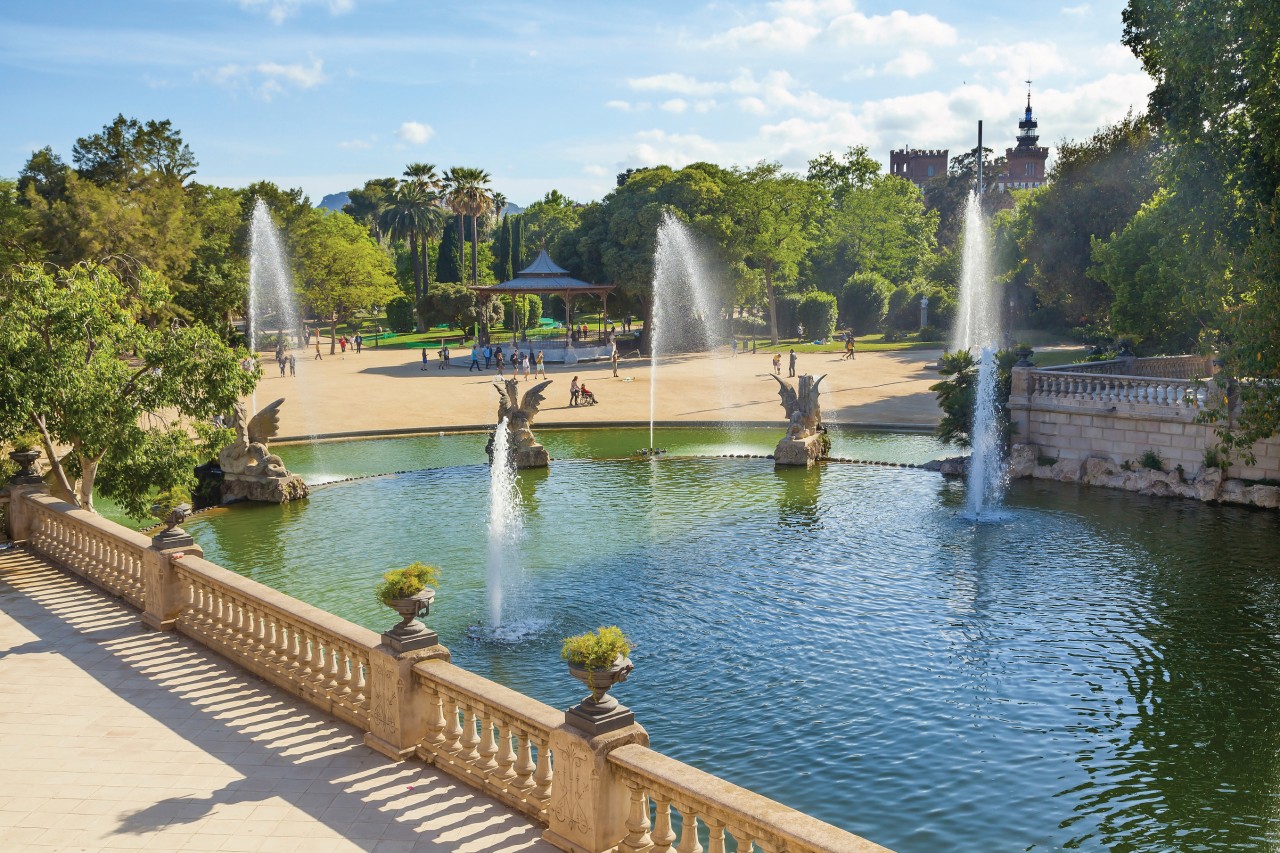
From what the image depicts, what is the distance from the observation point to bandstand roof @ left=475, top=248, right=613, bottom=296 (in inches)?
2685

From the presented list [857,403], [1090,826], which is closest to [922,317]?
[857,403]

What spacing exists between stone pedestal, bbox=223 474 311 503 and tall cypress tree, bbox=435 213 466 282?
74.3 metres

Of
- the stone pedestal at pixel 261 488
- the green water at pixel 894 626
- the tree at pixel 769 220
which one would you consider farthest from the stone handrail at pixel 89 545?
the tree at pixel 769 220

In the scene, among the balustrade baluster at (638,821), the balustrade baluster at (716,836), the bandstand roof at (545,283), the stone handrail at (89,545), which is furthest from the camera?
the bandstand roof at (545,283)

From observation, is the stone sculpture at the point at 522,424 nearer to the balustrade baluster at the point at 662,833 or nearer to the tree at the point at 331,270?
the balustrade baluster at the point at 662,833

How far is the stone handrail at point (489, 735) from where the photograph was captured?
355 inches

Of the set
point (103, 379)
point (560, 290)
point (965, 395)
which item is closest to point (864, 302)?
point (560, 290)

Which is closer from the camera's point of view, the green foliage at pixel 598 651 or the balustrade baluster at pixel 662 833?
the balustrade baluster at pixel 662 833

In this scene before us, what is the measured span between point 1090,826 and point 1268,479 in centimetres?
1808

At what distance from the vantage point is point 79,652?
13.6 meters

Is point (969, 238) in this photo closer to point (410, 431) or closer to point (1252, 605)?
point (410, 431)

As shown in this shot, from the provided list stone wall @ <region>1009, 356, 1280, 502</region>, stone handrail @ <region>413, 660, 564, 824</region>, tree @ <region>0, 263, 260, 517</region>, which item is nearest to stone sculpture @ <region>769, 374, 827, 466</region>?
stone wall @ <region>1009, 356, 1280, 502</region>

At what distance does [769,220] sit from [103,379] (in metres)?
59.3

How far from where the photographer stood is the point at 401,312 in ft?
310
